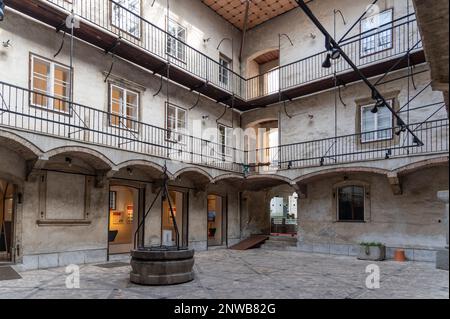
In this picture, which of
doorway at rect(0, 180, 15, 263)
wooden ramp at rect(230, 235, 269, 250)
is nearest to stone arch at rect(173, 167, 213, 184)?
wooden ramp at rect(230, 235, 269, 250)

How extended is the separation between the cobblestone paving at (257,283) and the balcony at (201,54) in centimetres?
507

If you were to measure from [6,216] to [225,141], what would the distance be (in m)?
9.07

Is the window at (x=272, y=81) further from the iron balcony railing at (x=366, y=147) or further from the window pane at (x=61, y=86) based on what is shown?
the window pane at (x=61, y=86)

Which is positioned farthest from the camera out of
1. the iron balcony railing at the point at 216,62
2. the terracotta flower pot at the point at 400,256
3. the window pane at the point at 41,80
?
the terracotta flower pot at the point at 400,256

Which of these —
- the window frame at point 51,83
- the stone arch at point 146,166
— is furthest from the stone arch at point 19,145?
the stone arch at point 146,166

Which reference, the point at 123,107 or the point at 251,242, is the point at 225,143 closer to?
the point at 251,242

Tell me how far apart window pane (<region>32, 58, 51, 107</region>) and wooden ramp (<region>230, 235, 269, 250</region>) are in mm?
9419

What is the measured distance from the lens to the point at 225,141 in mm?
16719

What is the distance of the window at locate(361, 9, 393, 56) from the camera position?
13.4 metres

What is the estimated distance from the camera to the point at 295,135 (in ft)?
51.3

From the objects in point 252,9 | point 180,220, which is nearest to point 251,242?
point 180,220

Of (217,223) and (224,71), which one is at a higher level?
(224,71)

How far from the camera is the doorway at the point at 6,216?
33.9 feet

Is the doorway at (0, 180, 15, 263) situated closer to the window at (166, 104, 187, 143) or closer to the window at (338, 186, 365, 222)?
the window at (166, 104, 187, 143)
